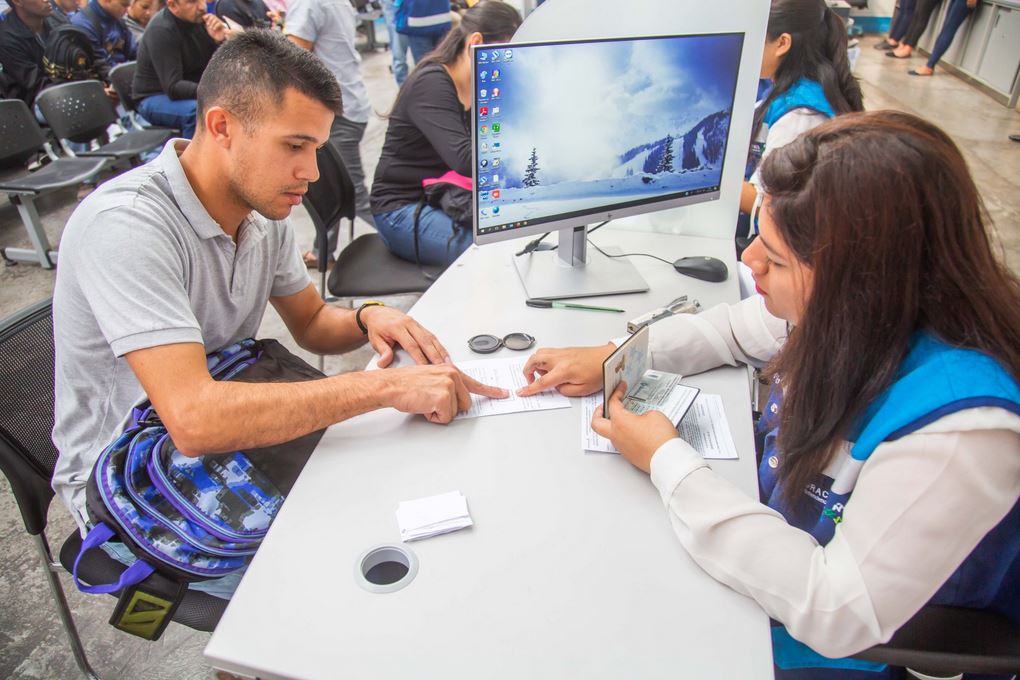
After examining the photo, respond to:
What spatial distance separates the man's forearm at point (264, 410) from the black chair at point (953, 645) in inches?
32.1

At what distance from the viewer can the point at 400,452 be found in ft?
3.49

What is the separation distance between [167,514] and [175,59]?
12.2 ft

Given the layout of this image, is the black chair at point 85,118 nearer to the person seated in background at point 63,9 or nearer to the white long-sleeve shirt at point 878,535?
the person seated in background at point 63,9

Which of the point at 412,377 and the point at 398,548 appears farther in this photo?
the point at 412,377

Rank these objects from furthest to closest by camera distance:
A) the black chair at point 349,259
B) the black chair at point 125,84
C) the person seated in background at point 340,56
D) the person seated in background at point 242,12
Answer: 1. the black chair at point 125,84
2. the person seated in background at point 242,12
3. the person seated in background at point 340,56
4. the black chair at point 349,259

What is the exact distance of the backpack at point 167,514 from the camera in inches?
40.1

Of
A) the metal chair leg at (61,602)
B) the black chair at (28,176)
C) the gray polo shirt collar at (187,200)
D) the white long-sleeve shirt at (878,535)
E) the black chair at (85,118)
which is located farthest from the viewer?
the black chair at (85,118)

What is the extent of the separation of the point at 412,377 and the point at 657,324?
20.2 inches

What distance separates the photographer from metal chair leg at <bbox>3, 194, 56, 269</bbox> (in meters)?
3.54

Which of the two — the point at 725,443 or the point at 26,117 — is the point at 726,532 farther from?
the point at 26,117

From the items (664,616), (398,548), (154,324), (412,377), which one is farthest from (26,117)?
(664,616)

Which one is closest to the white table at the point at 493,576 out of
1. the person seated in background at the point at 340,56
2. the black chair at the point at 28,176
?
the person seated in background at the point at 340,56

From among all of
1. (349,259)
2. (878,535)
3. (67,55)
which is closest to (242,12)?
(67,55)

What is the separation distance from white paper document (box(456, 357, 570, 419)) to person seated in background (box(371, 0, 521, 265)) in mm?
1067
